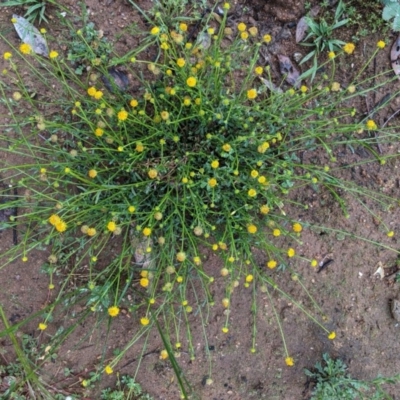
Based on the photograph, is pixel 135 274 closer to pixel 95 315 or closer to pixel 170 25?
pixel 95 315

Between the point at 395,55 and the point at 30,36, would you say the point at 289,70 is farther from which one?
the point at 30,36

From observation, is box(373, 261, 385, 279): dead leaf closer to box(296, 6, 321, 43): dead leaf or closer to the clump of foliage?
the clump of foliage

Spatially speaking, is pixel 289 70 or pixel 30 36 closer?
pixel 30 36

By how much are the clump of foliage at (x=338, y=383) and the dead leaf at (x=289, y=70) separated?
1310mm

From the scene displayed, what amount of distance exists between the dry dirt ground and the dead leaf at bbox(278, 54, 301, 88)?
0.03 m

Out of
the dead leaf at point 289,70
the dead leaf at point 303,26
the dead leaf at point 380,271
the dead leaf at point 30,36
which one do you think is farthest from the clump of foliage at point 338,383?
the dead leaf at point 30,36

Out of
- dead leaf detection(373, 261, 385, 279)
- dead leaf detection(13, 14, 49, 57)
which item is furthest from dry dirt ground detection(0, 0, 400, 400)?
dead leaf detection(13, 14, 49, 57)

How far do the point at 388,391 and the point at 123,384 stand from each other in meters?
1.28

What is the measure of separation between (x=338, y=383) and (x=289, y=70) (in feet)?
4.89

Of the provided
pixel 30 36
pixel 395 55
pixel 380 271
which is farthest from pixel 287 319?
pixel 30 36

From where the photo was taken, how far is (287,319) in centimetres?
224

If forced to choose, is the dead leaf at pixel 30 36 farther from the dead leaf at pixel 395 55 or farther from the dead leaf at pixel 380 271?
the dead leaf at pixel 380 271

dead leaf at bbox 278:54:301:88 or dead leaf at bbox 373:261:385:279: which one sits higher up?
dead leaf at bbox 278:54:301:88

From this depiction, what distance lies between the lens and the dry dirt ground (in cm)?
220
